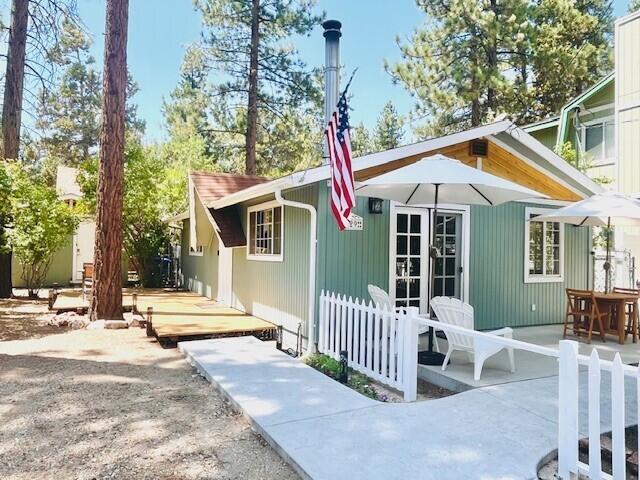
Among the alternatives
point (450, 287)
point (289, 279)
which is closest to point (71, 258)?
point (289, 279)

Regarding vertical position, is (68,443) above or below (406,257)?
below

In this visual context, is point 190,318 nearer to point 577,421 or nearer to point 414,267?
point 414,267

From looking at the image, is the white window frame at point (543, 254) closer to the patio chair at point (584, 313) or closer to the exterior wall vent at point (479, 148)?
the patio chair at point (584, 313)

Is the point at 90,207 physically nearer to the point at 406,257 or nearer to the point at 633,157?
the point at 406,257

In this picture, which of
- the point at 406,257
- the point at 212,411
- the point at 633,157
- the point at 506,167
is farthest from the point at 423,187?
the point at 633,157

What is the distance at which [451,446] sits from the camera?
312cm

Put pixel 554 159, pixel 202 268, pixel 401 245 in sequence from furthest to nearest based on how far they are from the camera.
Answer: pixel 202 268
pixel 554 159
pixel 401 245

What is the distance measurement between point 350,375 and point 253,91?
45.4ft

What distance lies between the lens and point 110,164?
25.9ft

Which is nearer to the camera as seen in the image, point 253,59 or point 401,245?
point 401,245

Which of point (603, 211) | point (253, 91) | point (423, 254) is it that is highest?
point (253, 91)

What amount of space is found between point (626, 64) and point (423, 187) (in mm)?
10615

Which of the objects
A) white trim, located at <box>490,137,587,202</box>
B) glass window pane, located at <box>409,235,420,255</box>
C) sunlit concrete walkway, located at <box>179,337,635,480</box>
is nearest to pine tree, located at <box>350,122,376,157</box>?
white trim, located at <box>490,137,587,202</box>

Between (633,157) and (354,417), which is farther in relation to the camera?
(633,157)
